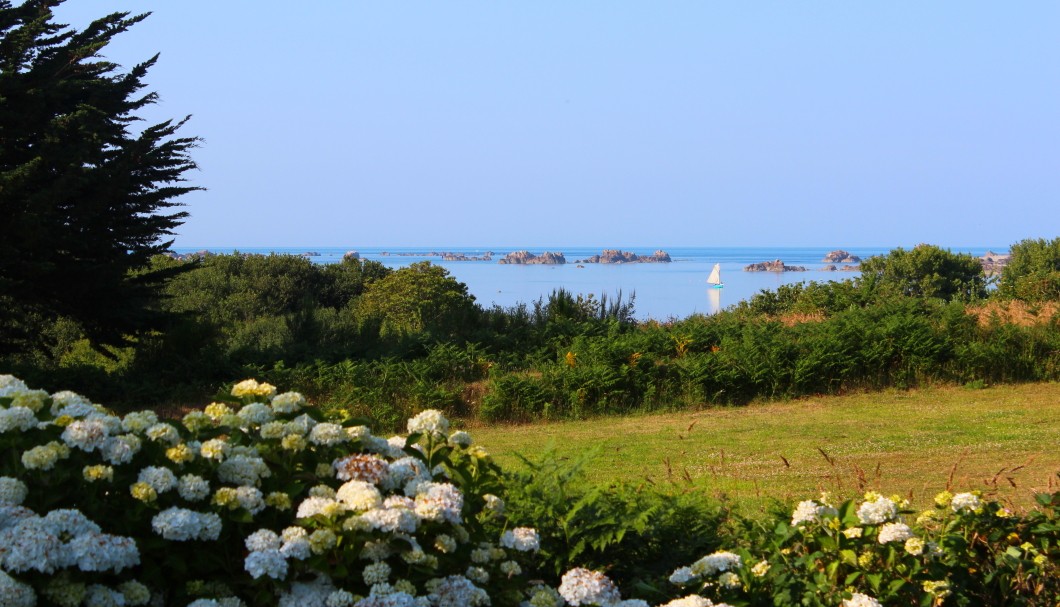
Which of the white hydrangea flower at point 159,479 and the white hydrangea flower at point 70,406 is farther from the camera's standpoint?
the white hydrangea flower at point 70,406

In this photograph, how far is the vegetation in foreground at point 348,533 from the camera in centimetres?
271

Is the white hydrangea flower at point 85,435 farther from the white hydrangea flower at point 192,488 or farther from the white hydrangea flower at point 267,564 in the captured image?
the white hydrangea flower at point 267,564

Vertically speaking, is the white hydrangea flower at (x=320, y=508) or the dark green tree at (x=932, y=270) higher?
the white hydrangea flower at (x=320, y=508)

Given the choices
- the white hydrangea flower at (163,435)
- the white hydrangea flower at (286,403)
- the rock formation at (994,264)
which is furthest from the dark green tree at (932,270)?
the white hydrangea flower at (163,435)

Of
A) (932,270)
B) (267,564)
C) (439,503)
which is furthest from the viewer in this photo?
(932,270)

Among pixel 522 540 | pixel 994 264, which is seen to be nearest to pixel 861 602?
pixel 522 540

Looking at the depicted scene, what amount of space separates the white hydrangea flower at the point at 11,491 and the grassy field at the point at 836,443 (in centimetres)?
369

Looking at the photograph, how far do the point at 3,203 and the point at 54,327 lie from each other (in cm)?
984

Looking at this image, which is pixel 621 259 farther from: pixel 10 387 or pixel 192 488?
pixel 192 488

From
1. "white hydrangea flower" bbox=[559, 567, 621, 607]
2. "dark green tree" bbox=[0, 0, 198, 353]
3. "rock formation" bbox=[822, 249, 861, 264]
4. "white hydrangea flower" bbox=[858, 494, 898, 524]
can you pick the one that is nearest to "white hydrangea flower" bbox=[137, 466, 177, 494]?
"white hydrangea flower" bbox=[559, 567, 621, 607]

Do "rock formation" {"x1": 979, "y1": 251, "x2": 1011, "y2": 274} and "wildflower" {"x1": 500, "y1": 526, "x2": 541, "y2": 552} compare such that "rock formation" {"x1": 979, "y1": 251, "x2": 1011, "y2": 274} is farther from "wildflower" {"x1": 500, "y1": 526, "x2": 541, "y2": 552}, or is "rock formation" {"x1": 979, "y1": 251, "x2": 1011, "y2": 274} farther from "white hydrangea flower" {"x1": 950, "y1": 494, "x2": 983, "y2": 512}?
"wildflower" {"x1": 500, "y1": 526, "x2": 541, "y2": 552}

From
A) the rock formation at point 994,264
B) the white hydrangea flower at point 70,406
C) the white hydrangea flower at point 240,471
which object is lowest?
the rock formation at point 994,264

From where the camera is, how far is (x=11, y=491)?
105 inches

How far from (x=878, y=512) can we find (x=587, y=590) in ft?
4.20
